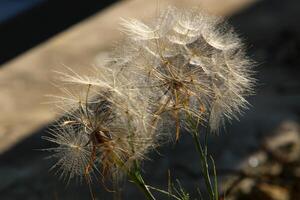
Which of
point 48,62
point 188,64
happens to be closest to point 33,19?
point 48,62

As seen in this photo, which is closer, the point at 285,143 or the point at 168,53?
the point at 168,53

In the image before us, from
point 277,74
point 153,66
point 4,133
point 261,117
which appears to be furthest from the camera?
point 277,74

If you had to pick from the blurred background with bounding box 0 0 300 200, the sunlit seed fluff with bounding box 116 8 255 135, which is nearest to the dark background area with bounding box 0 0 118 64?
the blurred background with bounding box 0 0 300 200

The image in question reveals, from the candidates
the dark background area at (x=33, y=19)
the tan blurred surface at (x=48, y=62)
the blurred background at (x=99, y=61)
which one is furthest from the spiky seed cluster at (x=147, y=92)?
the dark background area at (x=33, y=19)

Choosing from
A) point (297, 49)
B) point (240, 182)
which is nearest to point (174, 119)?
point (240, 182)

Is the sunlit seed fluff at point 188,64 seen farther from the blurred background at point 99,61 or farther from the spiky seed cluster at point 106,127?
the blurred background at point 99,61

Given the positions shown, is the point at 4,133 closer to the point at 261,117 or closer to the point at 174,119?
the point at 261,117
